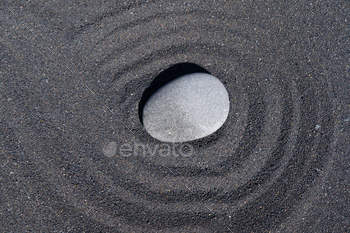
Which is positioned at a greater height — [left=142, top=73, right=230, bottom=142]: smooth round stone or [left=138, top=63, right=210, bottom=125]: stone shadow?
[left=138, top=63, right=210, bottom=125]: stone shadow

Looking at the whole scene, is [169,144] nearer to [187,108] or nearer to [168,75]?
[187,108]

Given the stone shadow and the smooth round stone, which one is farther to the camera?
the stone shadow

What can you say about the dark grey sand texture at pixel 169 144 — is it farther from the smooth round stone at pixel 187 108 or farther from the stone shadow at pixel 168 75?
the smooth round stone at pixel 187 108

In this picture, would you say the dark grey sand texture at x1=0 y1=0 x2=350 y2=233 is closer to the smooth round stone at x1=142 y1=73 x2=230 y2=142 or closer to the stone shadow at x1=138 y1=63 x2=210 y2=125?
the stone shadow at x1=138 y1=63 x2=210 y2=125

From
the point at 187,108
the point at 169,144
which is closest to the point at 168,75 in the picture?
the point at 187,108

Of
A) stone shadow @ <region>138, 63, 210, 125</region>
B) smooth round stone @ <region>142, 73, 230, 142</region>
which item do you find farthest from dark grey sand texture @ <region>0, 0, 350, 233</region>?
smooth round stone @ <region>142, 73, 230, 142</region>
